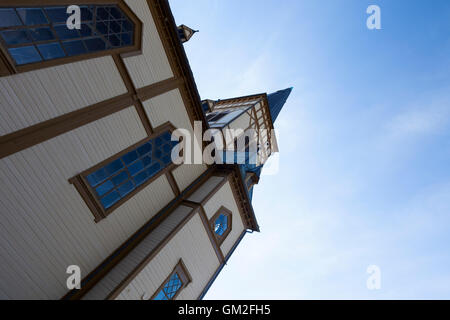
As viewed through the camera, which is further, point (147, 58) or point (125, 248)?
point (147, 58)

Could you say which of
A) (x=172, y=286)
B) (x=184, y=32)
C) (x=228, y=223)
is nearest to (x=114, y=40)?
(x=184, y=32)

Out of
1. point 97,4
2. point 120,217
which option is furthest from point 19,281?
point 97,4

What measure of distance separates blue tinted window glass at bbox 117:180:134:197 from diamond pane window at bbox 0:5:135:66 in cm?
480

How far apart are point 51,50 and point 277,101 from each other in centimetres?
2923

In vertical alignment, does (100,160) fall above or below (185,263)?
above

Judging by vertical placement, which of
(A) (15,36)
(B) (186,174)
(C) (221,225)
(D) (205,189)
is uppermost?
(A) (15,36)

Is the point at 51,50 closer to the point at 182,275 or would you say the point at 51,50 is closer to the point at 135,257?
the point at 135,257

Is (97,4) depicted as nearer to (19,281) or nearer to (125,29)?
(125,29)

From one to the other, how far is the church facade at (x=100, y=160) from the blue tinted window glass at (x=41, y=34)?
0.09 feet

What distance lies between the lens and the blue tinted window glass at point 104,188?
7.10 meters

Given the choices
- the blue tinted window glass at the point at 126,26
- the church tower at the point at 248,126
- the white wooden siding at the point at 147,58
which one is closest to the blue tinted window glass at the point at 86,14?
the blue tinted window glass at the point at 126,26

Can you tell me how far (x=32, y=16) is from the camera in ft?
17.7

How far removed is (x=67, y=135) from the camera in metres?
6.28
